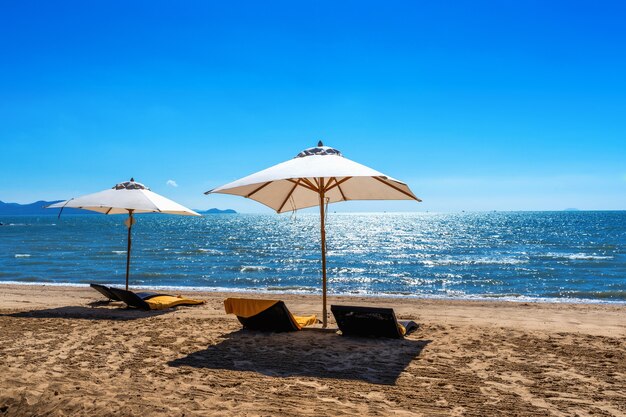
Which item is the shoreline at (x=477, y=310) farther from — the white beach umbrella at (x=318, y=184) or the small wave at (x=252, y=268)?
the small wave at (x=252, y=268)

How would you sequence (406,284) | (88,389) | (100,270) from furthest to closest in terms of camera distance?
(100,270) → (406,284) → (88,389)

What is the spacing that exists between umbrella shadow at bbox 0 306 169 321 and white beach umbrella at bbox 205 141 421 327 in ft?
10.8

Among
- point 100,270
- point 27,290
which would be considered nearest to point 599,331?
point 27,290

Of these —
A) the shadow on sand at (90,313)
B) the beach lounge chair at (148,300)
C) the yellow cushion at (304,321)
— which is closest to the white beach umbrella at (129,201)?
the beach lounge chair at (148,300)

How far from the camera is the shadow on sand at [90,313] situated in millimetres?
8953

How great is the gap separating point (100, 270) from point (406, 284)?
49.9 ft

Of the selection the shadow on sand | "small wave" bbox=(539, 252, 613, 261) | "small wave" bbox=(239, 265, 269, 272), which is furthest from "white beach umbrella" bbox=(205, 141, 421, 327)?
"small wave" bbox=(539, 252, 613, 261)

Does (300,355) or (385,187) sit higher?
(385,187)

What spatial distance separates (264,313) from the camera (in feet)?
23.6

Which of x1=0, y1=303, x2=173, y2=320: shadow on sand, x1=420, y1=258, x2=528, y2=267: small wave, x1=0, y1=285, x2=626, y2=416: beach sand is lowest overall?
x1=420, y1=258, x2=528, y2=267: small wave

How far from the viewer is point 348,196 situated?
27.4ft

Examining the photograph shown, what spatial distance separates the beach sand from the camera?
4.42 m

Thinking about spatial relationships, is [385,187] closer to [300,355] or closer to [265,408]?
[300,355]

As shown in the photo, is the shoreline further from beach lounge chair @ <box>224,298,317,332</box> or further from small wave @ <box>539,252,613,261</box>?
small wave @ <box>539,252,613,261</box>
